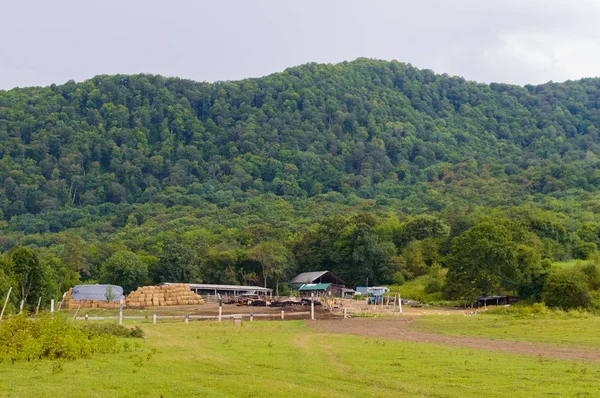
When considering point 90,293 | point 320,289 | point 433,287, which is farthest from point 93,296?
point 433,287

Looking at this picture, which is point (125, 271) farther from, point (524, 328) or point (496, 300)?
point (524, 328)

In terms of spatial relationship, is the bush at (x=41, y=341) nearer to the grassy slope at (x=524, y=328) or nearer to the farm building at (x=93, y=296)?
the grassy slope at (x=524, y=328)

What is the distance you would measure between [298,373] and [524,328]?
20.8 meters

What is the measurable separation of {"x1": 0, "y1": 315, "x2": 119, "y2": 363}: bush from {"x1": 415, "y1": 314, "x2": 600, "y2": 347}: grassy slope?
18314 mm

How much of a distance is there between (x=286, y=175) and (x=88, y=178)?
2168 inches

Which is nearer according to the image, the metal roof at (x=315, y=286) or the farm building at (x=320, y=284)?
the metal roof at (x=315, y=286)

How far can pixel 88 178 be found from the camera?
194750 millimetres

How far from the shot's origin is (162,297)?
67625 mm

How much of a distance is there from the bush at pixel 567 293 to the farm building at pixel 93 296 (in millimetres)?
36858

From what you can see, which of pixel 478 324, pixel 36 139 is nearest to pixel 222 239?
pixel 478 324

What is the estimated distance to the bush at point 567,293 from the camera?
5200 cm

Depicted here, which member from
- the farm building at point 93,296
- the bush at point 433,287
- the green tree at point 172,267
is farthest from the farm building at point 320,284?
the farm building at point 93,296

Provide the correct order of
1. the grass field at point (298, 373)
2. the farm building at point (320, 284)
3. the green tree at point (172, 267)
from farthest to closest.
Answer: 1. the green tree at point (172, 267)
2. the farm building at point (320, 284)
3. the grass field at point (298, 373)

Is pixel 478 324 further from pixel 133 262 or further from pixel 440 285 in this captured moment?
pixel 133 262
